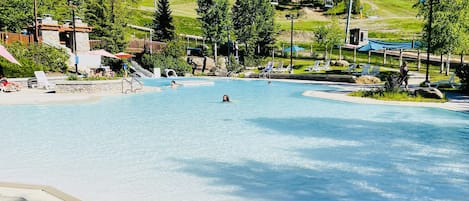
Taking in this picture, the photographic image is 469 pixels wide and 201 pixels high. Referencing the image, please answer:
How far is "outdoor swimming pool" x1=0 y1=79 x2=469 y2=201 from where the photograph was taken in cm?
782

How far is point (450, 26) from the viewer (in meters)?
30.6

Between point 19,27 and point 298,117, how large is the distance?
40.1 m

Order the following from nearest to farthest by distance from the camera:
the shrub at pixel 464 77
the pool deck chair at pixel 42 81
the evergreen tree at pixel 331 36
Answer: the shrub at pixel 464 77
the pool deck chair at pixel 42 81
the evergreen tree at pixel 331 36

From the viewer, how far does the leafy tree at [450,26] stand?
30828 millimetres

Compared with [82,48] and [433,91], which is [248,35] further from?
[433,91]

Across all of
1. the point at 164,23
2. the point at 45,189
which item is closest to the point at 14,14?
the point at 164,23

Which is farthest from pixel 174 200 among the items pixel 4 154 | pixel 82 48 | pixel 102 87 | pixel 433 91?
pixel 82 48

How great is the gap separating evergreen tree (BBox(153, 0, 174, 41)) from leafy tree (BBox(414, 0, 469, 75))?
114ft

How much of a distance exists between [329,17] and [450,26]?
257ft

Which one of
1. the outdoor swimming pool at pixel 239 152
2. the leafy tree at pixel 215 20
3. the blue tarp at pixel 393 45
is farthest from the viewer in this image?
the leafy tree at pixel 215 20

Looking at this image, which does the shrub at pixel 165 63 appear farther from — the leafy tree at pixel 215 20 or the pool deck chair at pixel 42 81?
the pool deck chair at pixel 42 81

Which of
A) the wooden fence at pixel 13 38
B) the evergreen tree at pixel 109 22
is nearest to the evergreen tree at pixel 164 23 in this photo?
the evergreen tree at pixel 109 22

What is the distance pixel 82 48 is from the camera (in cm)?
Result: 4044

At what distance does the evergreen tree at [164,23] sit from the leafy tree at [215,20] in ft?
22.6
